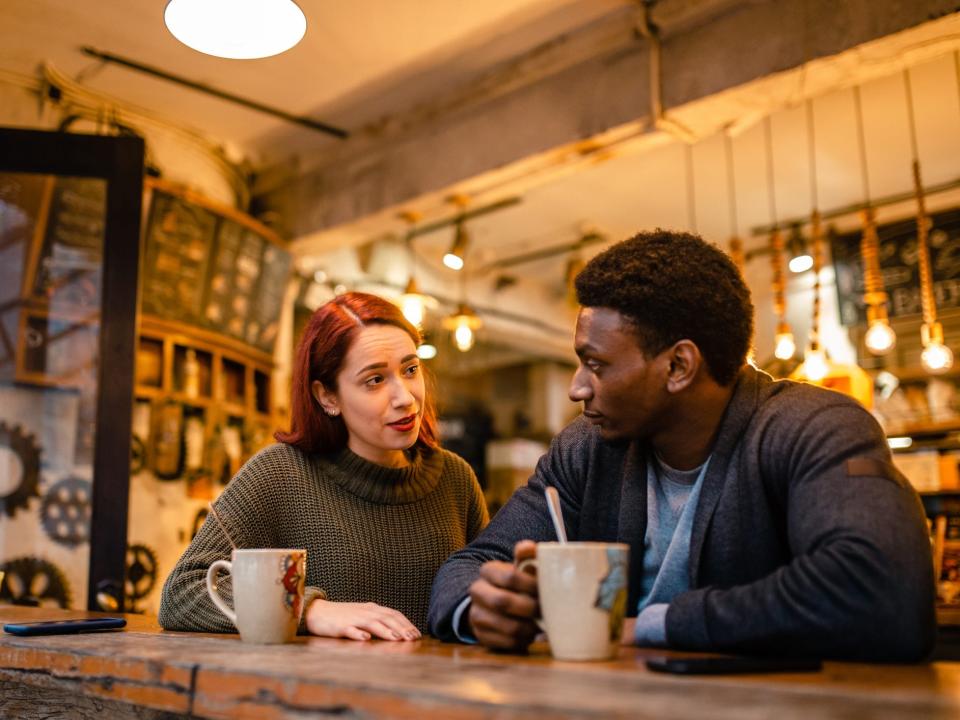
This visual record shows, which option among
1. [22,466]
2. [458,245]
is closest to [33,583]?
[22,466]

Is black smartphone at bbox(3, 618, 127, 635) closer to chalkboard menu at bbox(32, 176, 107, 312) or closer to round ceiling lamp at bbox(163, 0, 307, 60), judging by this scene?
round ceiling lamp at bbox(163, 0, 307, 60)

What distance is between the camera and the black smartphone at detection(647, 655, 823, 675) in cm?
90

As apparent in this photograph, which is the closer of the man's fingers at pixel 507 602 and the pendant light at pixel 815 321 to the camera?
the man's fingers at pixel 507 602

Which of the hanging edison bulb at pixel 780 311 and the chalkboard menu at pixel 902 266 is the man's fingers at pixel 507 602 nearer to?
the hanging edison bulb at pixel 780 311

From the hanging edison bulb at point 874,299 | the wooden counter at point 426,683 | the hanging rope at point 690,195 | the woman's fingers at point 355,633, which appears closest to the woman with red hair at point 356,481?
the woman's fingers at point 355,633

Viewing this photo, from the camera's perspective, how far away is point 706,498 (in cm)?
142

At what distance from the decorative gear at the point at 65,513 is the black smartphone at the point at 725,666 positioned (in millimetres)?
2952

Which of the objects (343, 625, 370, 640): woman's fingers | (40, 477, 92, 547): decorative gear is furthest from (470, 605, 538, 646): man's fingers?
(40, 477, 92, 547): decorative gear

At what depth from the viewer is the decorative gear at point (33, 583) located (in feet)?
11.0

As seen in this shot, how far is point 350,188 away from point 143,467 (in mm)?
1897

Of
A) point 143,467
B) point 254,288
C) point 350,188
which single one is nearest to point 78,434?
point 143,467

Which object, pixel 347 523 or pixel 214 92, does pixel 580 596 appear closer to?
pixel 347 523

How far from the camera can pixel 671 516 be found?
5.04ft

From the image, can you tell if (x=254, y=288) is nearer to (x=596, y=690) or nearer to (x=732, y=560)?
(x=732, y=560)
